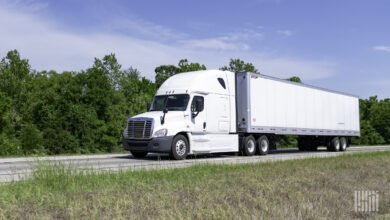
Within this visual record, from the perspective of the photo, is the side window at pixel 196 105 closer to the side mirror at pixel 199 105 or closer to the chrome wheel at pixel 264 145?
the side mirror at pixel 199 105

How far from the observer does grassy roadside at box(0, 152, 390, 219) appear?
202 inches

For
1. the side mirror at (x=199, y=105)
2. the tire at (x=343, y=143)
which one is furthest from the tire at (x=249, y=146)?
the tire at (x=343, y=143)

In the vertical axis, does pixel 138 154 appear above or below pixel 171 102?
below

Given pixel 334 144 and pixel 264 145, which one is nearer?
pixel 264 145

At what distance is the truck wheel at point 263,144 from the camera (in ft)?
63.3

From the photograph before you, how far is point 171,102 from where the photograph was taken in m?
16.3

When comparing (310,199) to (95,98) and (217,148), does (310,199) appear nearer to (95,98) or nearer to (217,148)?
(217,148)

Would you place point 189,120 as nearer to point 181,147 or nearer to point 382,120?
point 181,147

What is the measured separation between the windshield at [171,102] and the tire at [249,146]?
3.92 m

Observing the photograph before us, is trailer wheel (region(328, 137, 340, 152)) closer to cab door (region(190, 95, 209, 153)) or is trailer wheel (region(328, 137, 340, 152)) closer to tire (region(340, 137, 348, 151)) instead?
tire (region(340, 137, 348, 151))

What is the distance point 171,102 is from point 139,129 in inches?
70.6

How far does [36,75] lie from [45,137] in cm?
2223
